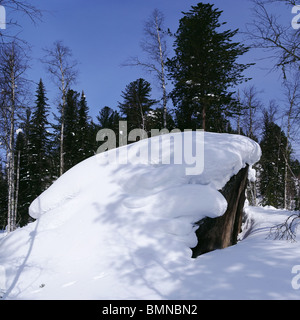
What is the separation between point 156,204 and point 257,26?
4601 millimetres

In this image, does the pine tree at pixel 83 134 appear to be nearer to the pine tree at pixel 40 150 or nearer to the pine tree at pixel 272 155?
the pine tree at pixel 40 150

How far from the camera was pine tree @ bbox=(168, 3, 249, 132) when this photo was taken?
1138 centimetres

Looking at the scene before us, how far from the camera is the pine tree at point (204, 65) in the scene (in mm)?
11375

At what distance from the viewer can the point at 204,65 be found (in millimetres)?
11570

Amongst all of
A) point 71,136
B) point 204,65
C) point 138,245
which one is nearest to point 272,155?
point 204,65

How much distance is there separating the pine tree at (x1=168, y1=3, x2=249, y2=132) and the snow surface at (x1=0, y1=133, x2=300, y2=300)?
693 cm

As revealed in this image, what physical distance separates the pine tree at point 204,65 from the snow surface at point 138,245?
6.93 meters

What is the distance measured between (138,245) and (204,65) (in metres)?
11.2

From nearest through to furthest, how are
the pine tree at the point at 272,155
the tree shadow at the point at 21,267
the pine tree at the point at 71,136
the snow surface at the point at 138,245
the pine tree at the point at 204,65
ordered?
the snow surface at the point at 138,245 < the tree shadow at the point at 21,267 < the pine tree at the point at 204,65 < the pine tree at the point at 272,155 < the pine tree at the point at 71,136

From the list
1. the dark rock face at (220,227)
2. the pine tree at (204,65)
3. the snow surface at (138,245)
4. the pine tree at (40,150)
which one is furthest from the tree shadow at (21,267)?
the pine tree at (40,150)

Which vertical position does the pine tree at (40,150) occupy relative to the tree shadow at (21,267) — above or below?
above

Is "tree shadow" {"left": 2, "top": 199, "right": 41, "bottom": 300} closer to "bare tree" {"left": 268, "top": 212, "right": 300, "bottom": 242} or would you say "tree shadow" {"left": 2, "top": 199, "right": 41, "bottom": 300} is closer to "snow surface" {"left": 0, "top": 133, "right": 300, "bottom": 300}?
"snow surface" {"left": 0, "top": 133, "right": 300, "bottom": 300}

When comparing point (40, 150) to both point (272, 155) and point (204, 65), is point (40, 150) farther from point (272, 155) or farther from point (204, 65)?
point (272, 155)

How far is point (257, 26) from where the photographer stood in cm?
452
